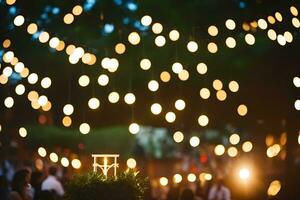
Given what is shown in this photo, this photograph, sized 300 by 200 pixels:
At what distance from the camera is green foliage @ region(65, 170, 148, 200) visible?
587 centimetres

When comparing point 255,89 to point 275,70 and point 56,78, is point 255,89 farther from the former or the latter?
point 56,78

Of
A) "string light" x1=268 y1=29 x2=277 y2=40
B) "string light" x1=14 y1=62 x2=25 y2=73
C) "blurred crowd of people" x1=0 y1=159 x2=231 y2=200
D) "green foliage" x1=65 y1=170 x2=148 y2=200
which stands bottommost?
"green foliage" x1=65 y1=170 x2=148 y2=200

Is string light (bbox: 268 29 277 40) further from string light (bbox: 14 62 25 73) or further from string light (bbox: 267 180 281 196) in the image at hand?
string light (bbox: 267 180 281 196)

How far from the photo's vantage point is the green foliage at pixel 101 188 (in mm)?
5867

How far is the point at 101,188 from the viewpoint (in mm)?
5871

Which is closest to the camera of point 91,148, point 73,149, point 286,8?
point 286,8

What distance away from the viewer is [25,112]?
13078 mm

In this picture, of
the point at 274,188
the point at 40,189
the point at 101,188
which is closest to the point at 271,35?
the point at 101,188

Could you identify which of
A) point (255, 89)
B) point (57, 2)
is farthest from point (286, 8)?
point (57, 2)

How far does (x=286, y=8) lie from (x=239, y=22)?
838 millimetres

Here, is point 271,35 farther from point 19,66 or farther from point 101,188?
point 19,66

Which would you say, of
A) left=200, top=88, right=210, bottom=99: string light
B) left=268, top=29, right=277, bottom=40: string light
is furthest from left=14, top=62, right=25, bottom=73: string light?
left=268, top=29, right=277, bottom=40: string light

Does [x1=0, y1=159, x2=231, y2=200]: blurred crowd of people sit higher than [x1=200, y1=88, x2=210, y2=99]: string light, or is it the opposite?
[x1=200, y1=88, x2=210, y2=99]: string light

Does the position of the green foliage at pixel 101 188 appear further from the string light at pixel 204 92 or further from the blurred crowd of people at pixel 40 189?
the string light at pixel 204 92
